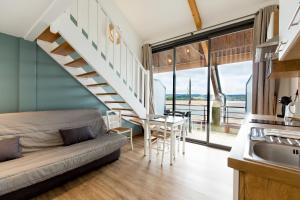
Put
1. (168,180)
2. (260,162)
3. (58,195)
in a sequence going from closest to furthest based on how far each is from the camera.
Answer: (260,162) < (58,195) < (168,180)

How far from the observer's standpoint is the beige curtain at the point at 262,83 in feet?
8.97

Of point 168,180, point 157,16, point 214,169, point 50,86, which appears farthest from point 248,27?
point 50,86

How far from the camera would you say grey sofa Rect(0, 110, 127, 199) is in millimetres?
1693

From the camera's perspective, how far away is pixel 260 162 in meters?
0.78

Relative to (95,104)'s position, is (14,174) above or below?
below

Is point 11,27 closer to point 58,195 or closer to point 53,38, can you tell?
point 53,38

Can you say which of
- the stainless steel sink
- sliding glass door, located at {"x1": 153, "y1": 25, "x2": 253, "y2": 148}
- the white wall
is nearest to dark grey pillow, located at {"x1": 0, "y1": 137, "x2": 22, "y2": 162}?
the stainless steel sink

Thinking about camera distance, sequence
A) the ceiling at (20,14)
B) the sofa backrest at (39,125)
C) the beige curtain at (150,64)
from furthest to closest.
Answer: the beige curtain at (150,64) → the sofa backrest at (39,125) → the ceiling at (20,14)

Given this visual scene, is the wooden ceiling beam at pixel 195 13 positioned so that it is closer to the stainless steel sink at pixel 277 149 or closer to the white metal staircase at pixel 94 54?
the white metal staircase at pixel 94 54

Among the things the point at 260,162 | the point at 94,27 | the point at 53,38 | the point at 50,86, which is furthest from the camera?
the point at 94,27

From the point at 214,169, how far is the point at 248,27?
2716 millimetres

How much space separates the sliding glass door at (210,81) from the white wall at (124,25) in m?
0.61

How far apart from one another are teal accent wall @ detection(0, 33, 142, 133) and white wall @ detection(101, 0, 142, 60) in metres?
1.82

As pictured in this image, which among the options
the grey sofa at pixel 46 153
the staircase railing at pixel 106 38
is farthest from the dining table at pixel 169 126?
the staircase railing at pixel 106 38
